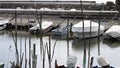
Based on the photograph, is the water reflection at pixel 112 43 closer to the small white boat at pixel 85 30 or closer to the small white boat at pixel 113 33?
the small white boat at pixel 113 33

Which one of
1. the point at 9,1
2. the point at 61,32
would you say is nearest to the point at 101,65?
the point at 61,32

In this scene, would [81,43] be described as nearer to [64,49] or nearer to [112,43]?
[112,43]

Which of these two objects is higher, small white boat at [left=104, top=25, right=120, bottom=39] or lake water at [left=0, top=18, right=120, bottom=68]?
small white boat at [left=104, top=25, right=120, bottom=39]

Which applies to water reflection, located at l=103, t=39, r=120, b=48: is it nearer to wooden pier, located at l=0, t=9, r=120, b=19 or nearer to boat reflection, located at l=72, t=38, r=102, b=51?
boat reflection, located at l=72, t=38, r=102, b=51

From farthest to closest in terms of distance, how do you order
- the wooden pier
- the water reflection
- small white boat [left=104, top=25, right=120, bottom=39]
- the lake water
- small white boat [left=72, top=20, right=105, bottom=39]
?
the wooden pier, small white boat [left=72, top=20, right=105, bottom=39], small white boat [left=104, top=25, right=120, bottom=39], the water reflection, the lake water

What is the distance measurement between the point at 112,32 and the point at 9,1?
1304 centimetres

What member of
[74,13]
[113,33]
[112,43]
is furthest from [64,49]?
[74,13]

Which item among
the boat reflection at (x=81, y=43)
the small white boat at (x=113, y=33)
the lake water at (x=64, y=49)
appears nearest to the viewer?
the lake water at (x=64, y=49)

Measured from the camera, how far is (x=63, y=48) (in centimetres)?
1596

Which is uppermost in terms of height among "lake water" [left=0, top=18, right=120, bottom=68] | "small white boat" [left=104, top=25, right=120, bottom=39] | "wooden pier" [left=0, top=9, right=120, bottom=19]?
"wooden pier" [left=0, top=9, right=120, bottom=19]

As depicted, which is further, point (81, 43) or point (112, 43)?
point (81, 43)

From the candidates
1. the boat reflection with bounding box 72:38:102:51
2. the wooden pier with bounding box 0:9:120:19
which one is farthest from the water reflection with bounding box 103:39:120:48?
the wooden pier with bounding box 0:9:120:19

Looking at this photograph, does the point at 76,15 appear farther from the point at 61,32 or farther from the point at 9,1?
the point at 9,1

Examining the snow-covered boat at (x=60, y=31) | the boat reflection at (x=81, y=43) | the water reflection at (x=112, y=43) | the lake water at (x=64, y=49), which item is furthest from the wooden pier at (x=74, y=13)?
the water reflection at (x=112, y=43)
